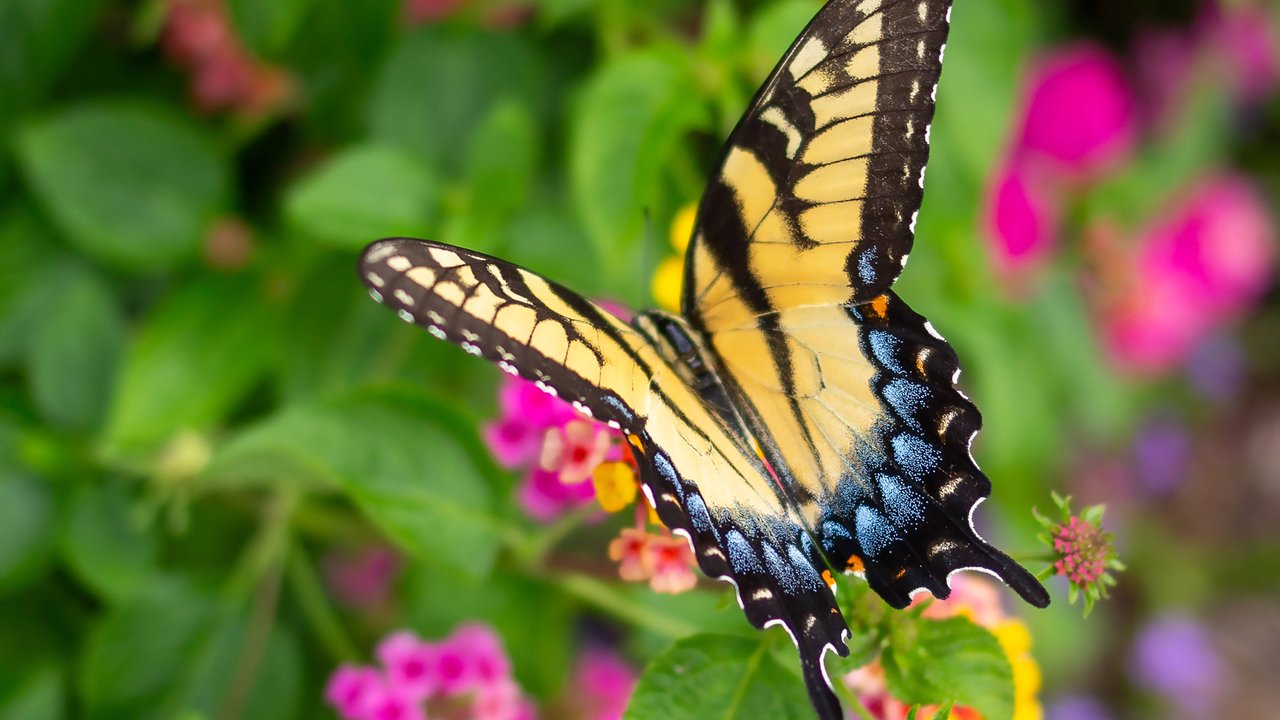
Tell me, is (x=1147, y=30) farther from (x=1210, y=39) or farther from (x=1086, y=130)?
(x=1086, y=130)

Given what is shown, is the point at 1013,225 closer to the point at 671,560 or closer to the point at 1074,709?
the point at 671,560

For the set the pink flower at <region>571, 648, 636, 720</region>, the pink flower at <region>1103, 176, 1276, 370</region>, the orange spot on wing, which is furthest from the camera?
the pink flower at <region>1103, 176, 1276, 370</region>

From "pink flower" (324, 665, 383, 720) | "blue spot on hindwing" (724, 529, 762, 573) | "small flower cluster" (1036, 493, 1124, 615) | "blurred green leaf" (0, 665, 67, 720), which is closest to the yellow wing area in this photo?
"blue spot on hindwing" (724, 529, 762, 573)

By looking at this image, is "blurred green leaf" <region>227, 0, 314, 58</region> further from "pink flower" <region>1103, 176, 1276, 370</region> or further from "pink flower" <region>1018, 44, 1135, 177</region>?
"pink flower" <region>1103, 176, 1276, 370</region>

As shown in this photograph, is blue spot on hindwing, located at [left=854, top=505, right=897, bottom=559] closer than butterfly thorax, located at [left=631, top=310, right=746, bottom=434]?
Yes

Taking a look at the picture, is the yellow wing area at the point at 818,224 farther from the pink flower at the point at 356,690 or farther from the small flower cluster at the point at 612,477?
the pink flower at the point at 356,690

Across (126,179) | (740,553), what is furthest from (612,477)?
(126,179)

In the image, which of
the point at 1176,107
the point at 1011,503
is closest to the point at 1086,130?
the point at 1176,107
